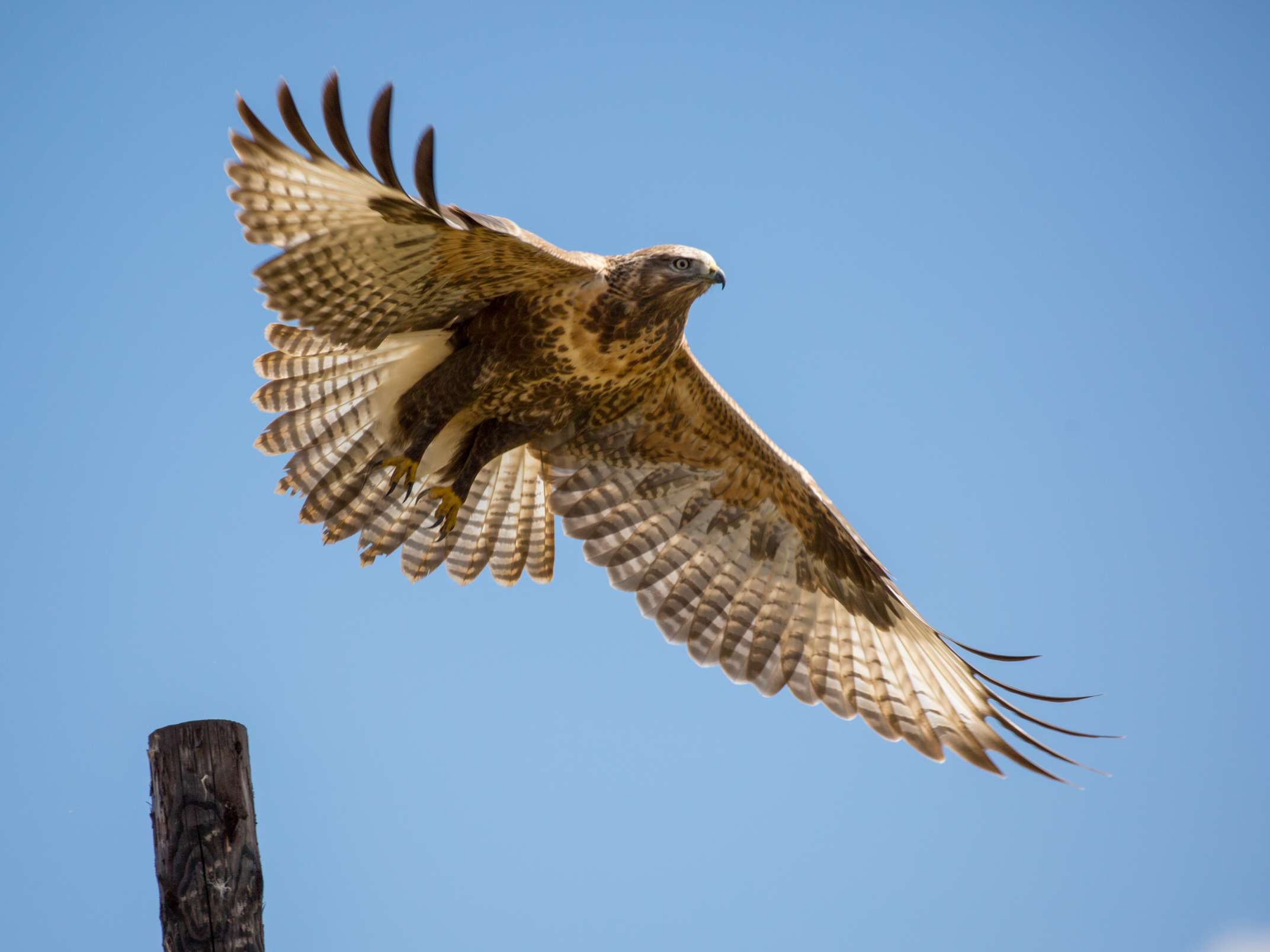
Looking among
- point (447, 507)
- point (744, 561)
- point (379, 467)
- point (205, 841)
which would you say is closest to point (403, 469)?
point (379, 467)

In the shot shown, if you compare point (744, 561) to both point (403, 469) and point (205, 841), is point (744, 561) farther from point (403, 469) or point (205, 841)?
point (205, 841)

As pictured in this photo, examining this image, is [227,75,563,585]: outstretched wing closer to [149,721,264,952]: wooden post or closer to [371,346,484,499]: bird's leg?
[371,346,484,499]: bird's leg

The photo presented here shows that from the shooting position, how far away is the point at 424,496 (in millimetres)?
8023

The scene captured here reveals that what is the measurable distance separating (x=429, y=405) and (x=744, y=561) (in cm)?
221

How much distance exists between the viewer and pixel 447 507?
779 cm

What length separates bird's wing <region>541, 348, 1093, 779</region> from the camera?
8008 mm

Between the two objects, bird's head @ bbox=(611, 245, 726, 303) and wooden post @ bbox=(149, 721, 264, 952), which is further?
bird's head @ bbox=(611, 245, 726, 303)

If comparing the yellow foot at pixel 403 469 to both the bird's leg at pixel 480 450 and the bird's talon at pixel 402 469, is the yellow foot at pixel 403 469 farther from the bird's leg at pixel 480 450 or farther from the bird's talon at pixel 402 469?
the bird's leg at pixel 480 450

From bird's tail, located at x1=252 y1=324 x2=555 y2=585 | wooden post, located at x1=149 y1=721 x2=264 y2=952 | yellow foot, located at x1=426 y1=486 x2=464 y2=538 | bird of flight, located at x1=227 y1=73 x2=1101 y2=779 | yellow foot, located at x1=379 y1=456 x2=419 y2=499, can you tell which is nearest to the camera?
wooden post, located at x1=149 y1=721 x2=264 y2=952

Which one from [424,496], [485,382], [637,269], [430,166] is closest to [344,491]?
[424,496]

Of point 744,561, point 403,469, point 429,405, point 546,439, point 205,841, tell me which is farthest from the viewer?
point 744,561

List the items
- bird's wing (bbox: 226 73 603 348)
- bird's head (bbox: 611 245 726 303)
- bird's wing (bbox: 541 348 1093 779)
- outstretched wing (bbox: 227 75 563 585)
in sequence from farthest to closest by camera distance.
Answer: bird's wing (bbox: 541 348 1093 779), bird's head (bbox: 611 245 726 303), outstretched wing (bbox: 227 75 563 585), bird's wing (bbox: 226 73 603 348)

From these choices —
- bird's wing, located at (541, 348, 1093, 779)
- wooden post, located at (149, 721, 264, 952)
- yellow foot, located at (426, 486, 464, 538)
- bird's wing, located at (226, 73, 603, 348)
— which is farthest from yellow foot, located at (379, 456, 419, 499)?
wooden post, located at (149, 721, 264, 952)

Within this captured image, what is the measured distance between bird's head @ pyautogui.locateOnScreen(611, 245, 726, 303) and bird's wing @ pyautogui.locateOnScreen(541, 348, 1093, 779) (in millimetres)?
777
